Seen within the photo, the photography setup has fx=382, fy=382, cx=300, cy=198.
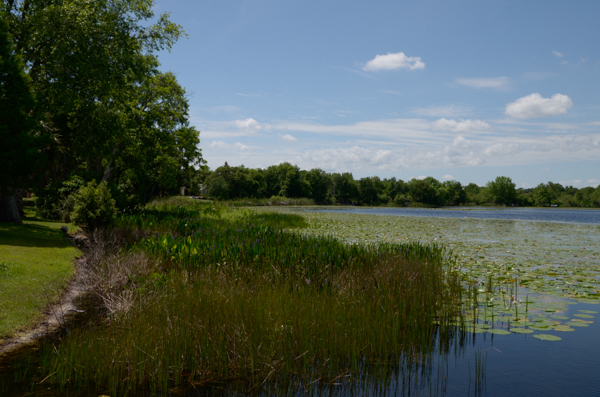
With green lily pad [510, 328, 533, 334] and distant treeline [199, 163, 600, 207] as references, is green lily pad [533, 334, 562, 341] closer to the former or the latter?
green lily pad [510, 328, 533, 334]

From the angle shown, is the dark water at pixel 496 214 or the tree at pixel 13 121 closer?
the tree at pixel 13 121

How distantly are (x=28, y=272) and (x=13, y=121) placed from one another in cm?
721

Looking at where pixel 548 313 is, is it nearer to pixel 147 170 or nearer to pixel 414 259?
pixel 414 259

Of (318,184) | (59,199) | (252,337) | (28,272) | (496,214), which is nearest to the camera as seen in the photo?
(252,337)

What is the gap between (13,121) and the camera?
13.3 meters

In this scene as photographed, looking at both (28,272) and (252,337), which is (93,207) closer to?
(28,272)

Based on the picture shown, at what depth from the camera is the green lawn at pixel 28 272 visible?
21.9 ft

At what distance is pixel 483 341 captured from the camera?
588 cm

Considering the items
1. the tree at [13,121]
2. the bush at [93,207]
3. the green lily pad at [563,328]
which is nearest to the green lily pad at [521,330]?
the green lily pad at [563,328]

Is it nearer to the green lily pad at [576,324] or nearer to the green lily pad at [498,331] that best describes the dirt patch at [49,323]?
the green lily pad at [498,331]

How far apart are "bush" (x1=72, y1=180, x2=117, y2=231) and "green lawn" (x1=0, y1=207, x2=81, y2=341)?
1317 millimetres

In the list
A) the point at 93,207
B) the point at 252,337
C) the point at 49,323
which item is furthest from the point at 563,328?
the point at 93,207

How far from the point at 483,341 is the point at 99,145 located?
62.1 ft

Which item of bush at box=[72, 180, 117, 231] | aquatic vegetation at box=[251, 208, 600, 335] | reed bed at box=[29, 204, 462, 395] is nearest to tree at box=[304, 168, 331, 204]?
bush at box=[72, 180, 117, 231]
